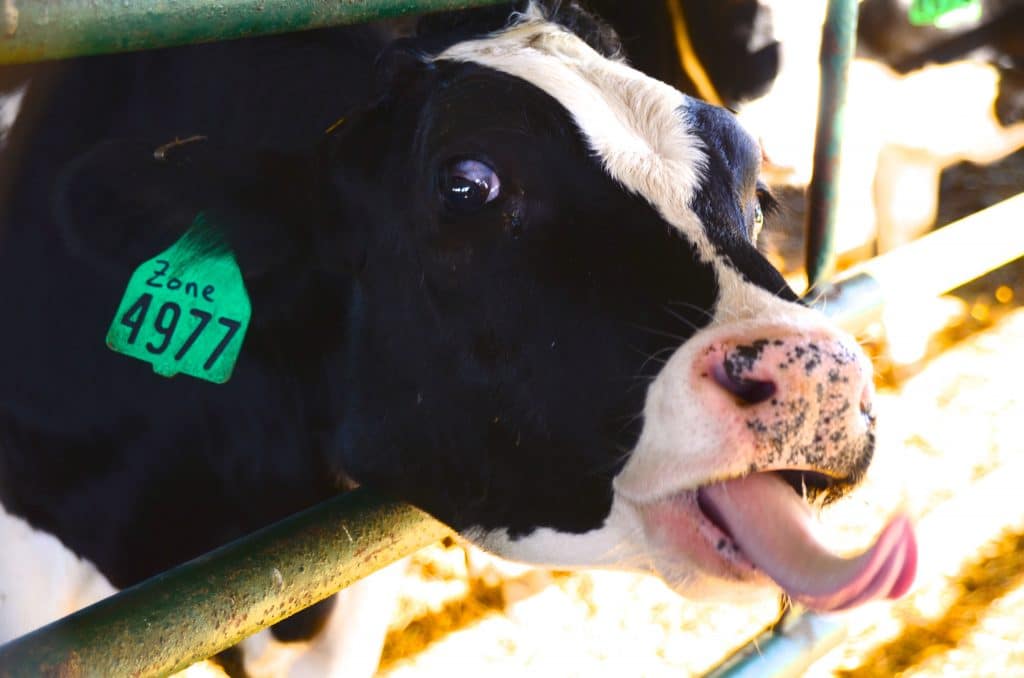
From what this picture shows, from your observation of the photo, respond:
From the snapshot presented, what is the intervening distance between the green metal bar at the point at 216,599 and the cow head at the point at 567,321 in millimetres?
168

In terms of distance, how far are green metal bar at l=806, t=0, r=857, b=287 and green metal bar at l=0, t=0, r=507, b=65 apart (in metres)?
0.81

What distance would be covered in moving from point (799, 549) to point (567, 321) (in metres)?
0.31

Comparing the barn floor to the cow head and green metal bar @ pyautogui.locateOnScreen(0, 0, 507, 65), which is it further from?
green metal bar @ pyautogui.locateOnScreen(0, 0, 507, 65)

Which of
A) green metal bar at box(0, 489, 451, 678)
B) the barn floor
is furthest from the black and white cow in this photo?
the barn floor

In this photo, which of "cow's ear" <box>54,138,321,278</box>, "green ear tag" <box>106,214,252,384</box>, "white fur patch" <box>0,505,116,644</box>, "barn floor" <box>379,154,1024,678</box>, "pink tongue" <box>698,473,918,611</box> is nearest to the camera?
"pink tongue" <box>698,473,918,611</box>

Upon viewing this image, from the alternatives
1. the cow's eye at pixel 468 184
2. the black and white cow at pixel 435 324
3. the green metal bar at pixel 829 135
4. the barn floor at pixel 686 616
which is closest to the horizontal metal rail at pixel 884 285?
the green metal bar at pixel 829 135

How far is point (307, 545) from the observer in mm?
924

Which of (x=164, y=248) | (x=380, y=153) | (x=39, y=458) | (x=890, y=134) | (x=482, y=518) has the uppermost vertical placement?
(x=380, y=153)

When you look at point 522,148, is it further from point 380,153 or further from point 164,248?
point 164,248

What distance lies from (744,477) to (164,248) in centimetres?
80

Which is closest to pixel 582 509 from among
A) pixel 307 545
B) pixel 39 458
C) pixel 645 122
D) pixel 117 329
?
pixel 307 545

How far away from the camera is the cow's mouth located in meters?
0.87

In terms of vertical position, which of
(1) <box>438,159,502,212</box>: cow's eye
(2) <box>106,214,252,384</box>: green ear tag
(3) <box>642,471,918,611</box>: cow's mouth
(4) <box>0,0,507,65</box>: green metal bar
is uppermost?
(4) <box>0,0,507,65</box>: green metal bar

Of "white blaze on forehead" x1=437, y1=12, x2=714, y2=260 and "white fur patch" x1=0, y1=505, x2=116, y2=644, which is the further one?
"white fur patch" x1=0, y1=505, x2=116, y2=644
